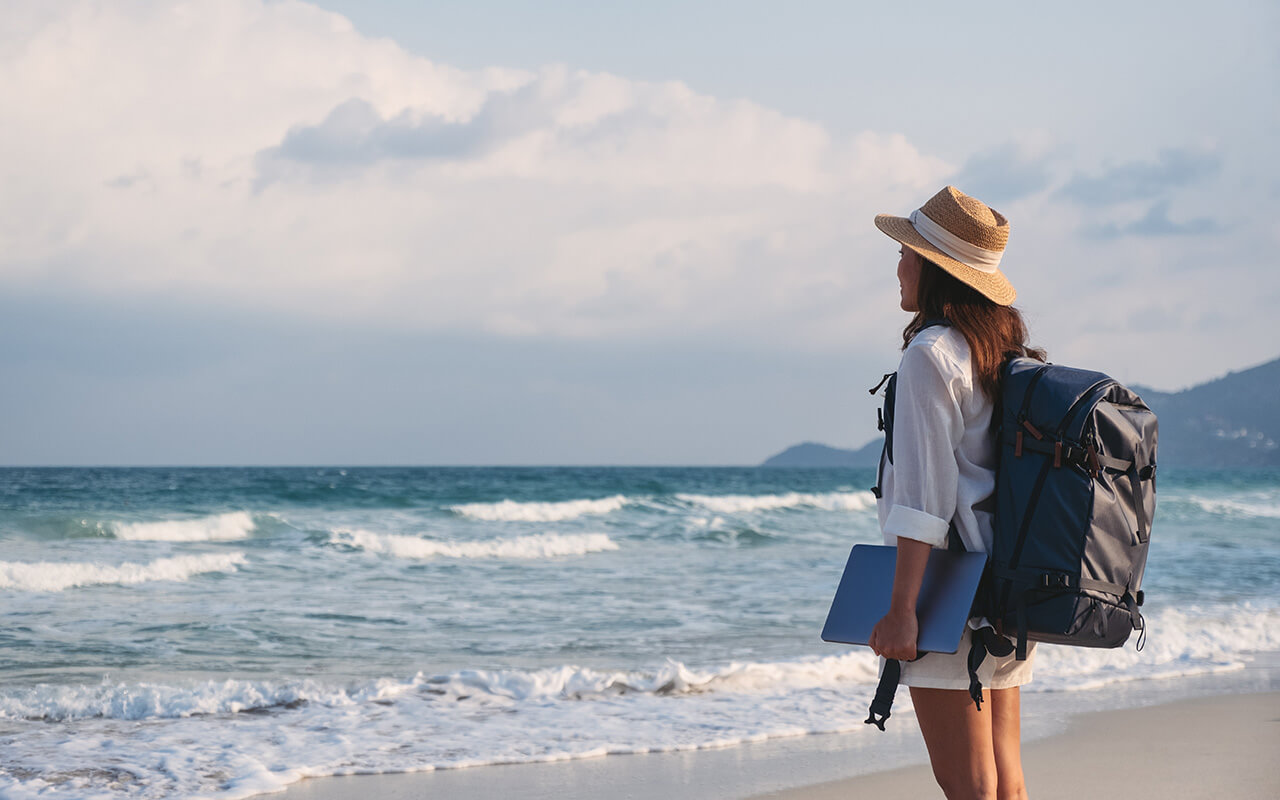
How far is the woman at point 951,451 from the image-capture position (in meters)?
1.80

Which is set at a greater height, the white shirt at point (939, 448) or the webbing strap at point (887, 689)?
the white shirt at point (939, 448)

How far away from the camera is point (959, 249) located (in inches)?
77.2

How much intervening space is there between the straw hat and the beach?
2.54m

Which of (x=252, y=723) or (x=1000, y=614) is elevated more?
(x=1000, y=614)

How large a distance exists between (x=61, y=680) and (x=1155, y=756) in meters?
5.60

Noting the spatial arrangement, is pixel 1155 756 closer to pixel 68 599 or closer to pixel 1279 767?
pixel 1279 767

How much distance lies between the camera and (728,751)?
4.52 metres

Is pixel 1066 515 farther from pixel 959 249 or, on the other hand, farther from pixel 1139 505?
pixel 959 249

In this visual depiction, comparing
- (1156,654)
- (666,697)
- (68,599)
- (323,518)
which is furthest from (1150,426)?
(323,518)

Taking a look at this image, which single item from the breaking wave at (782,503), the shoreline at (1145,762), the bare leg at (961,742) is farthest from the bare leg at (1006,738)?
the breaking wave at (782,503)

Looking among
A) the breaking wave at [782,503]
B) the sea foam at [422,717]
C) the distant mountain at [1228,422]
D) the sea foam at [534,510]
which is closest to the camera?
the sea foam at [422,717]

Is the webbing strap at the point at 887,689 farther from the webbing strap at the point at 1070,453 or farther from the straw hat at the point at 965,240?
the straw hat at the point at 965,240

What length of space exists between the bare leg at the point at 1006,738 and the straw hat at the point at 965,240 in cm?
79

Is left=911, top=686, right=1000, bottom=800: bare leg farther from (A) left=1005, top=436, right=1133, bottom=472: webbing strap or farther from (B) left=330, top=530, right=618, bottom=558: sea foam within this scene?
(B) left=330, top=530, right=618, bottom=558: sea foam
